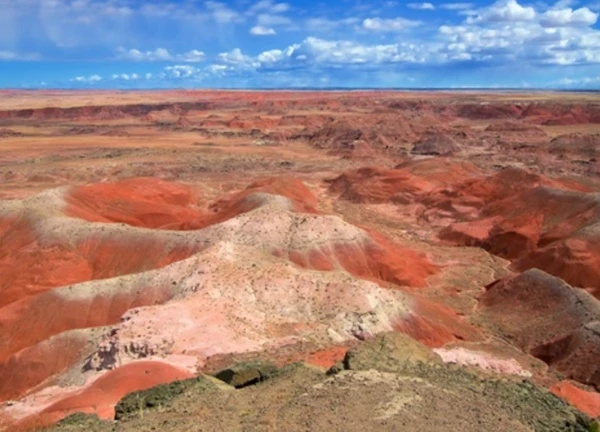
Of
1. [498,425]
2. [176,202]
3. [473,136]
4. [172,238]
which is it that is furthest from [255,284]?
[473,136]

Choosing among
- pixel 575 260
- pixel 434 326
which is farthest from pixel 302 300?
pixel 575 260

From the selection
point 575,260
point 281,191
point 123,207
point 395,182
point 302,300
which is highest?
point 302,300

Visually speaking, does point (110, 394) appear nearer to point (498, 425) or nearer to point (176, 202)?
point (498, 425)

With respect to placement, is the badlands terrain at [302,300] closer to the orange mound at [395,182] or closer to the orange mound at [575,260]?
the orange mound at [575,260]

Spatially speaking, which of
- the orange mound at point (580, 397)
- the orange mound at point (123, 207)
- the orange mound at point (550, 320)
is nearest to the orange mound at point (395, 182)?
the orange mound at point (123, 207)

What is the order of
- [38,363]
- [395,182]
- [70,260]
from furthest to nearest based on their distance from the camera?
1. [395,182]
2. [70,260]
3. [38,363]

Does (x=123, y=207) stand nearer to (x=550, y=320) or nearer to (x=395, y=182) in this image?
(x=395, y=182)

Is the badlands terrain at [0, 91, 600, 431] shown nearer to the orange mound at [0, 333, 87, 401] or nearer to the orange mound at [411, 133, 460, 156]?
the orange mound at [0, 333, 87, 401]
